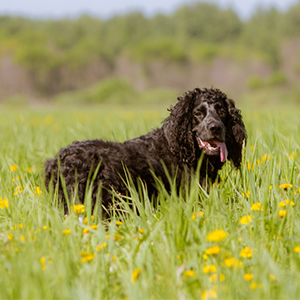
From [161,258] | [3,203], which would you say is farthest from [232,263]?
[3,203]

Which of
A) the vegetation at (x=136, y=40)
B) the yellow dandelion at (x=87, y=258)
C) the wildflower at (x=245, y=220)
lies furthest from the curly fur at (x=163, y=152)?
the vegetation at (x=136, y=40)

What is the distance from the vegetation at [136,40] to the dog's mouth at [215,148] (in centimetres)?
3657

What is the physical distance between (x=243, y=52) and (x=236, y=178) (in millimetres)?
39505

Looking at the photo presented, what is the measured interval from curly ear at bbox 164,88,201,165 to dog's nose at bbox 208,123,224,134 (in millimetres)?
259

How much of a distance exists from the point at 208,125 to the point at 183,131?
0.27m

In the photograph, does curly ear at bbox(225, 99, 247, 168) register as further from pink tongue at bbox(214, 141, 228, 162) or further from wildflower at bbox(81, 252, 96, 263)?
wildflower at bbox(81, 252, 96, 263)

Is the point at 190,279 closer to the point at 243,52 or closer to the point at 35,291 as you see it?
the point at 35,291

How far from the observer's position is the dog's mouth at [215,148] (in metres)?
3.03

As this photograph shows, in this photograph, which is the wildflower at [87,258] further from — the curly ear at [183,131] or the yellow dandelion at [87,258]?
the curly ear at [183,131]

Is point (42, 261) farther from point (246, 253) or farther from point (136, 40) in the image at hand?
point (136, 40)

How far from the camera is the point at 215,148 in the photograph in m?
3.05

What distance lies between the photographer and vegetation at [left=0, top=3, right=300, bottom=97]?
39.9m

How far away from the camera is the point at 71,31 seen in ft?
182

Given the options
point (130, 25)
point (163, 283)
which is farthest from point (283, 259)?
point (130, 25)
